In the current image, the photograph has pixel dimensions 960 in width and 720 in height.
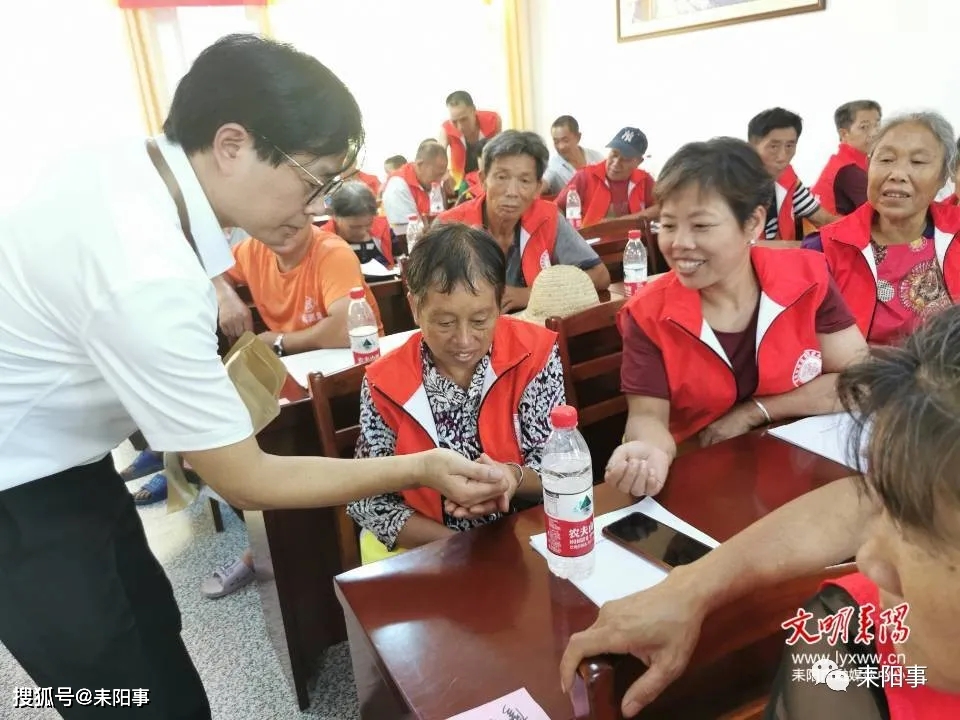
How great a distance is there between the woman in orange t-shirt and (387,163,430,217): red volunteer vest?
2919mm

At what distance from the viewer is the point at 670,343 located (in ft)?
5.06

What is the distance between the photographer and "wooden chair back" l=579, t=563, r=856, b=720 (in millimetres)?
753

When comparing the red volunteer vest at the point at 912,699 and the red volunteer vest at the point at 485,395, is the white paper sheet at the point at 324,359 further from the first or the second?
the red volunteer vest at the point at 912,699

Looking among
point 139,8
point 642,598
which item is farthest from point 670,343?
point 139,8

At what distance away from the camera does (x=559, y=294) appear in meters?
2.22

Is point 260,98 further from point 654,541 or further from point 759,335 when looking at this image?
point 759,335

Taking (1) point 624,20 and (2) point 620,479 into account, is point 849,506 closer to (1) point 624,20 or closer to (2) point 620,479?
(2) point 620,479

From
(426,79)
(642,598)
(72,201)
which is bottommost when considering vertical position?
(642,598)

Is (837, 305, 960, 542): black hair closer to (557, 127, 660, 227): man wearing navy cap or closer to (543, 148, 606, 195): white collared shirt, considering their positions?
(557, 127, 660, 227): man wearing navy cap

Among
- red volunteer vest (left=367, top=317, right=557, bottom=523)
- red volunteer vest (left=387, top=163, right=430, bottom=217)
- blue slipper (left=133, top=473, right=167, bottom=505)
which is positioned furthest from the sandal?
red volunteer vest (left=387, top=163, right=430, bottom=217)

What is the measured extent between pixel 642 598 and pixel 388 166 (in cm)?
631

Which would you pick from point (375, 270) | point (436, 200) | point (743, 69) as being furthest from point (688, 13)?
point (375, 270)

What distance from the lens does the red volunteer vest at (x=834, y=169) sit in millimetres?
3814

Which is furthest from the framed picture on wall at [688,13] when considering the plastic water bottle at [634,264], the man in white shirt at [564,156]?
the plastic water bottle at [634,264]
